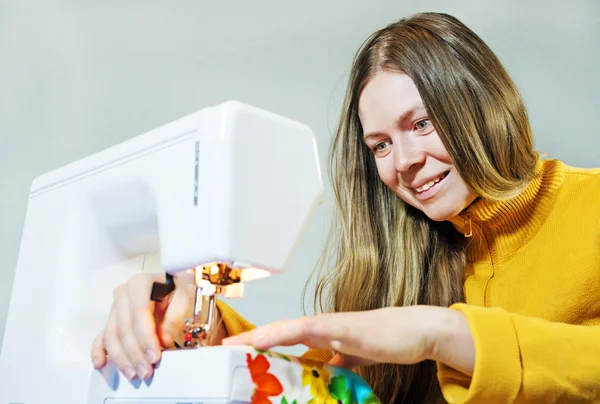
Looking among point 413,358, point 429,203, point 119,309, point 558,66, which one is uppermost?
point 558,66

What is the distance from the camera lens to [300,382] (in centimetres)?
83

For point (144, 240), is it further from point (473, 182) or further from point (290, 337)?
point (473, 182)

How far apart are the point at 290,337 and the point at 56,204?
1.60ft

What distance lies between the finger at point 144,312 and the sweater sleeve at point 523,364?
365 millimetres

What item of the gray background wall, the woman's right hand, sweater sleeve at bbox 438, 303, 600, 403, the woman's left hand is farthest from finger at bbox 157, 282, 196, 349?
the gray background wall

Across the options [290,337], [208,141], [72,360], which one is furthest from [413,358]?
[72,360]

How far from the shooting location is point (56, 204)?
1.10 m

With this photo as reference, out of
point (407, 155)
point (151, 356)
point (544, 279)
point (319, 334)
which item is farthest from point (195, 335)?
point (544, 279)

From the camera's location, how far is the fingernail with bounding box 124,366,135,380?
90 centimetres

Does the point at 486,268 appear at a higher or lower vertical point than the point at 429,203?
lower

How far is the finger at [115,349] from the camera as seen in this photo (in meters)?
0.90

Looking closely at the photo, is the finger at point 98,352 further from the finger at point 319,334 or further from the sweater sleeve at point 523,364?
the sweater sleeve at point 523,364

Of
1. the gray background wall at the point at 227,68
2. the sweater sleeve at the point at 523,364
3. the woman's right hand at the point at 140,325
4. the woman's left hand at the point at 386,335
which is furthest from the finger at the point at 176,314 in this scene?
the gray background wall at the point at 227,68

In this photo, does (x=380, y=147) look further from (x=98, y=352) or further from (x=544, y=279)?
(x=98, y=352)
